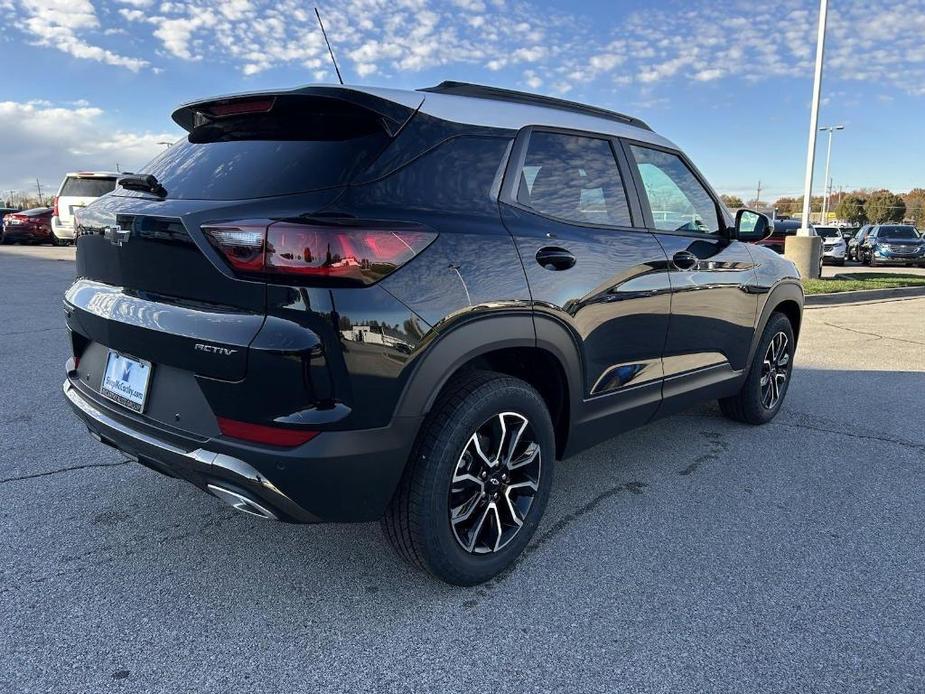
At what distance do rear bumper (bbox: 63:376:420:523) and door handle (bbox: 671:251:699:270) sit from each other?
1.85 metres

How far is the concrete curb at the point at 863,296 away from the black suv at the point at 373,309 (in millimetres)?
9972

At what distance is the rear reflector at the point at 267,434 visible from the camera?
6.86 feet

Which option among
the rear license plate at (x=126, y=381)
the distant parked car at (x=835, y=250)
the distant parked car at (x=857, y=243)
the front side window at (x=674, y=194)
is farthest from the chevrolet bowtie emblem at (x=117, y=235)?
the distant parked car at (x=857, y=243)

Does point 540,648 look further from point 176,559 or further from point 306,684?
point 176,559

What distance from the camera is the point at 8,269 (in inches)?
554

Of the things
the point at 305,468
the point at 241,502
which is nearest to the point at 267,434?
the point at 305,468

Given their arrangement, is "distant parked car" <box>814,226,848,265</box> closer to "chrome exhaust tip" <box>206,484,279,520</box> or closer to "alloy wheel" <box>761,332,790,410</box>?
"alloy wheel" <box>761,332,790,410</box>

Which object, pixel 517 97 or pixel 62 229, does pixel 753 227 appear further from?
pixel 62 229

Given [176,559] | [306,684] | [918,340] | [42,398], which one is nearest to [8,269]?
[42,398]

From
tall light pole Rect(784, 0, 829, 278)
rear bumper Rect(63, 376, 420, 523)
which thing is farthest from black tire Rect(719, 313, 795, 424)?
tall light pole Rect(784, 0, 829, 278)

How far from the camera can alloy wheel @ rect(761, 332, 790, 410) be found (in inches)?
182

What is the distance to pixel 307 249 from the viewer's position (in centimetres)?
205

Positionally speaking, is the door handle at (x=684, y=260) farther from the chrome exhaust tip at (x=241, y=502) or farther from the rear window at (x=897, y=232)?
the rear window at (x=897, y=232)

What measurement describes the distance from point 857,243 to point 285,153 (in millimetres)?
28587
